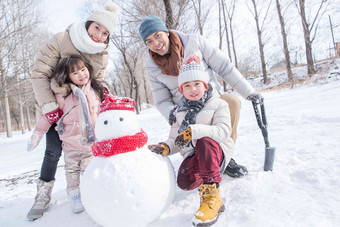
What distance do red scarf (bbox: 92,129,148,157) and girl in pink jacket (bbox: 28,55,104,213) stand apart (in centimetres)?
51

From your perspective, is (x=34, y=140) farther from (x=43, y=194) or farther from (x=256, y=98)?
(x=256, y=98)

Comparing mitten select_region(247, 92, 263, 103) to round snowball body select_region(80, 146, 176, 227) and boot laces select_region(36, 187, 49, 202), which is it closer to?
round snowball body select_region(80, 146, 176, 227)

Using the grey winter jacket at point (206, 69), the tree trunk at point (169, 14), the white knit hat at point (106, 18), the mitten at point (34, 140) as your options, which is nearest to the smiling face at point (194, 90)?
the grey winter jacket at point (206, 69)

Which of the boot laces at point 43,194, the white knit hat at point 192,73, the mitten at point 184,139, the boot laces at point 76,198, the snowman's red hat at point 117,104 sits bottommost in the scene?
the boot laces at point 76,198

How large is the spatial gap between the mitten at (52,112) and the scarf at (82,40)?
21.5 inches

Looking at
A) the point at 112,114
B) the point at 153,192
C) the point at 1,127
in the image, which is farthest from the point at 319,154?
the point at 1,127

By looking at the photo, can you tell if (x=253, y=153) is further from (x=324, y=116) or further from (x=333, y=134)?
(x=324, y=116)

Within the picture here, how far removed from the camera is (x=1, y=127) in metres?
26.3

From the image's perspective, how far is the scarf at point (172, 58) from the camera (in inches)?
79.8

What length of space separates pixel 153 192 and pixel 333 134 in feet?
7.00

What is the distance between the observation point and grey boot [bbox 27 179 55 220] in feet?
5.55

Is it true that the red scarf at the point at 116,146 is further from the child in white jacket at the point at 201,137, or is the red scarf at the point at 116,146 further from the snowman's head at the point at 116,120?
the child in white jacket at the point at 201,137

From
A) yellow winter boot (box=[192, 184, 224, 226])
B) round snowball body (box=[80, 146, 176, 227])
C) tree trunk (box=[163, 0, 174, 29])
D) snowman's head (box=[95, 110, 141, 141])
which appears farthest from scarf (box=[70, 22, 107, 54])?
tree trunk (box=[163, 0, 174, 29])

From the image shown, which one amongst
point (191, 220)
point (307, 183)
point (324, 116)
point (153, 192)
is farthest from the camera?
point (324, 116)
